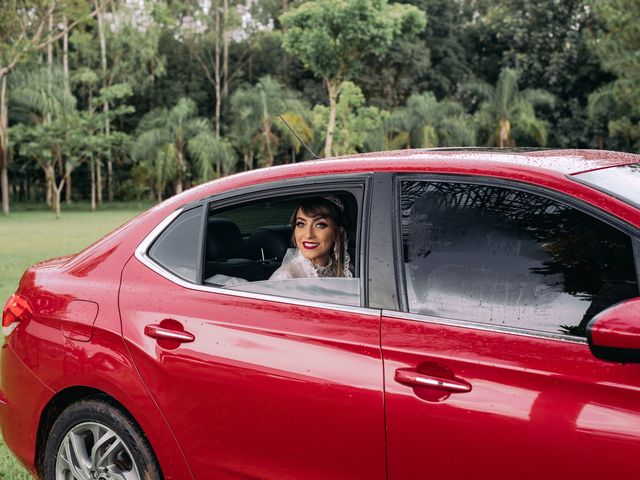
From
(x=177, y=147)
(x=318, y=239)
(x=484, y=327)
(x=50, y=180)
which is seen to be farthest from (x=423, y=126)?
(x=484, y=327)

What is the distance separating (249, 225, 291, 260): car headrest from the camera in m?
3.85

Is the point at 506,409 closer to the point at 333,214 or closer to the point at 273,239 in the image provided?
the point at 333,214

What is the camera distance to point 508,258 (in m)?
2.49

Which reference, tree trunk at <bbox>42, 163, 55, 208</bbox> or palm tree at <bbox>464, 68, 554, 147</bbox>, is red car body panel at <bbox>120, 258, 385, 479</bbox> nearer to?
tree trunk at <bbox>42, 163, 55, 208</bbox>

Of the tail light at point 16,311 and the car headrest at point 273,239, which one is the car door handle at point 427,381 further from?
the tail light at point 16,311

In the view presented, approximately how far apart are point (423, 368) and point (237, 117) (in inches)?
2099

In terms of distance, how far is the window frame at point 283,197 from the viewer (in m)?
2.72

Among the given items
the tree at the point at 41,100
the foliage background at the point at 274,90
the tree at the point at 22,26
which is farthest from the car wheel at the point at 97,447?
the tree at the point at 41,100

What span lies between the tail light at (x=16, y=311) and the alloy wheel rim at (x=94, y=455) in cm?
57

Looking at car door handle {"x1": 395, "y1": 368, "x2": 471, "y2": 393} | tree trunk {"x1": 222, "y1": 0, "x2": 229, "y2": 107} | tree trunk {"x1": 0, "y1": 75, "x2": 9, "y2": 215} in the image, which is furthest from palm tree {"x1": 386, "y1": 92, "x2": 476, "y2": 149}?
car door handle {"x1": 395, "y1": 368, "x2": 471, "y2": 393}

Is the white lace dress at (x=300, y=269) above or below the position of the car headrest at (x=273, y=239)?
below

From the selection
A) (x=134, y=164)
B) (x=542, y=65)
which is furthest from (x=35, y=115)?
(x=542, y=65)

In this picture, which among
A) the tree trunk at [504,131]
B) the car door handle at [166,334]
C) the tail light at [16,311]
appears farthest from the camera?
the tree trunk at [504,131]

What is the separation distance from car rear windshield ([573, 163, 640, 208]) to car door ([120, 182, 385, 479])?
2.49 feet
